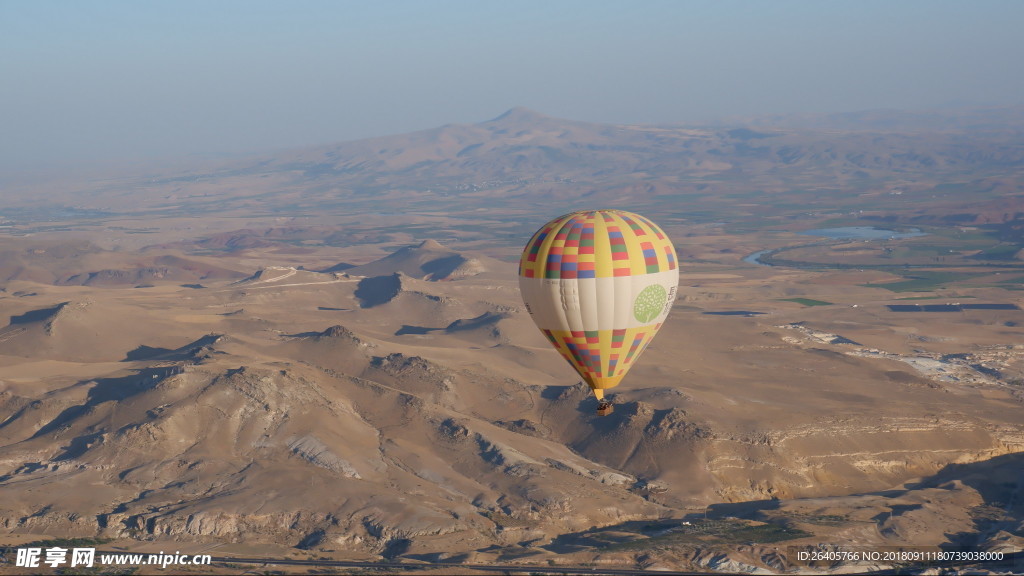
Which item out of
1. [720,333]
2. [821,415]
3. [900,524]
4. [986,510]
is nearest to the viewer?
[900,524]

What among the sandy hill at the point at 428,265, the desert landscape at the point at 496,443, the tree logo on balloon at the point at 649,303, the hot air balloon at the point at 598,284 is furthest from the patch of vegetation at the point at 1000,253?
the hot air balloon at the point at 598,284

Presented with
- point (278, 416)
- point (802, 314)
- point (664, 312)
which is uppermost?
point (664, 312)

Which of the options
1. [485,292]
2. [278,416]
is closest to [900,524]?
[278,416]

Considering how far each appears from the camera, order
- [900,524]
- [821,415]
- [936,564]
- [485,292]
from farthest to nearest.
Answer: [485,292]
[821,415]
[900,524]
[936,564]

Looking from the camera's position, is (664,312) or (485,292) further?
(485,292)

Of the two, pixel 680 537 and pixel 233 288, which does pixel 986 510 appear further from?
pixel 233 288

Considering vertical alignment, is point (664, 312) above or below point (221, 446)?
above
